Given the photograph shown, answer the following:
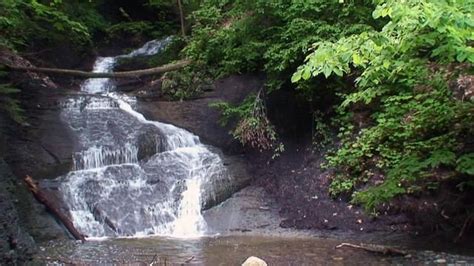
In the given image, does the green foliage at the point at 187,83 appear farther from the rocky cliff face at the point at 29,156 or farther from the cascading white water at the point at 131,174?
the rocky cliff face at the point at 29,156

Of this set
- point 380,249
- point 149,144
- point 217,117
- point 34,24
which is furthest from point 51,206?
point 380,249

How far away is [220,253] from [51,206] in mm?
4121

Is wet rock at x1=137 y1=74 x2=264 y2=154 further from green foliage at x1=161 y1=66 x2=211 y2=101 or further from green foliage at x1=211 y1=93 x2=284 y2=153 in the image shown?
green foliage at x1=211 y1=93 x2=284 y2=153

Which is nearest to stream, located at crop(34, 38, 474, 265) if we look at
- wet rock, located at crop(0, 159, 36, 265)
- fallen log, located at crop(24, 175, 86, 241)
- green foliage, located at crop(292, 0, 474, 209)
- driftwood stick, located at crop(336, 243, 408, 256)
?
driftwood stick, located at crop(336, 243, 408, 256)

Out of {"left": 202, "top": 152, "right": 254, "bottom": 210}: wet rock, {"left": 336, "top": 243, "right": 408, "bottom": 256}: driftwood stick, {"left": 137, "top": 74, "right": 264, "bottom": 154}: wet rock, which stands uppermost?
{"left": 137, "top": 74, "right": 264, "bottom": 154}: wet rock

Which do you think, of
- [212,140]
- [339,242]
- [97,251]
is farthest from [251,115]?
[97,251]

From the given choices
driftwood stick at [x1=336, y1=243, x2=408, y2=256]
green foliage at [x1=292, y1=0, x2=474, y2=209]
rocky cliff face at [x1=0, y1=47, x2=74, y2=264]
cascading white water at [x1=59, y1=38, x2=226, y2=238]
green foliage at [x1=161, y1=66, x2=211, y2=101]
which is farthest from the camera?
green foliage at [x1=161, y1=66, x2=211, y2=101]

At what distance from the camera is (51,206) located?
11.0 m

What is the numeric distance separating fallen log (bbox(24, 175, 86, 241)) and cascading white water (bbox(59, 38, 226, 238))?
1.05 ft

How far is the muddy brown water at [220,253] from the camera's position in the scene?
26.4ft

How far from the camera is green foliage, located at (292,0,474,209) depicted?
571 centimetres

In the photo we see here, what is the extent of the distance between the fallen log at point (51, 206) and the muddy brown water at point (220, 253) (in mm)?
450

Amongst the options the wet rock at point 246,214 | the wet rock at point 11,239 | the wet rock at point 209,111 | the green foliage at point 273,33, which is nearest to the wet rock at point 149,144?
the wet rock at point 209,111

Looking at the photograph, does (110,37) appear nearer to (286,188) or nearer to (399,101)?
(286,188)
